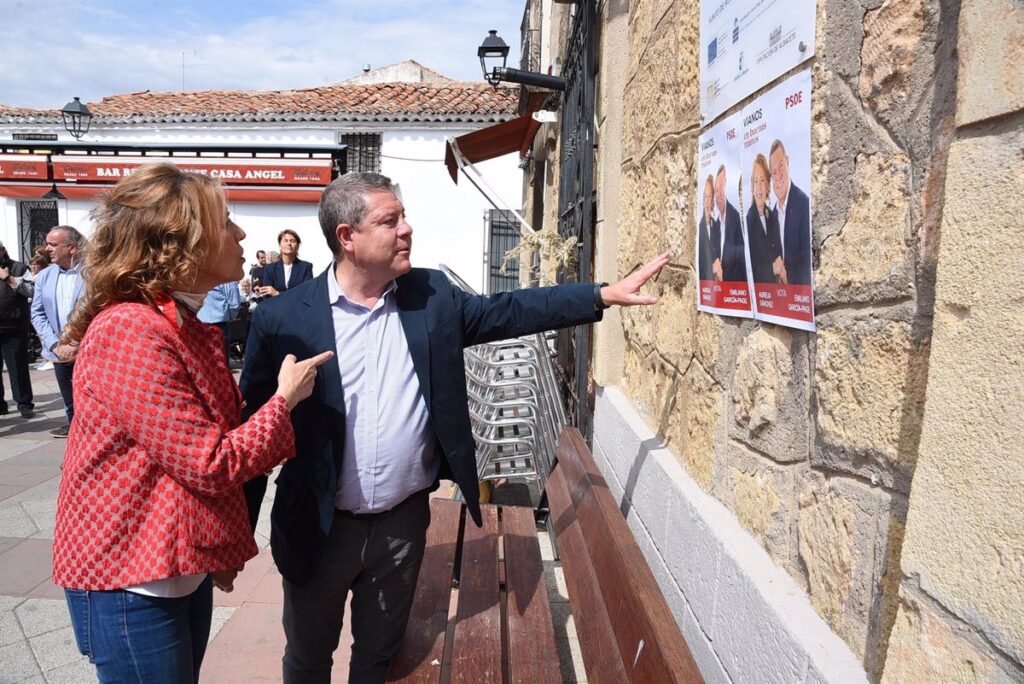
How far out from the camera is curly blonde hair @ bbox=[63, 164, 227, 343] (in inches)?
67.7

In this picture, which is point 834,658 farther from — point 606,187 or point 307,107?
point 307,107

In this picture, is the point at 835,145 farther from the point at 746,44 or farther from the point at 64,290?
the point at 64,290

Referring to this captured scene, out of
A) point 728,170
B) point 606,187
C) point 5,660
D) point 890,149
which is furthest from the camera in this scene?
point 606,187

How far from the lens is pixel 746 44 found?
5.95ft

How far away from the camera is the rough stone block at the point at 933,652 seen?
0.86 meters

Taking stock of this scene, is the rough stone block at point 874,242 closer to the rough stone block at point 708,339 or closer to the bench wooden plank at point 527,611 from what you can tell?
the rough stone block at point 708,339

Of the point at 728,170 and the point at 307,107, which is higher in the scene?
the point at 307,107

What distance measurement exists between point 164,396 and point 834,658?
138 centimetres

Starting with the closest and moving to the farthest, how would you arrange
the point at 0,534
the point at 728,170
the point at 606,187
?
1. the point at 728,170
2. the point at 606,187
3. the point at 0,534

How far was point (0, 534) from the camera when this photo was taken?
430cm

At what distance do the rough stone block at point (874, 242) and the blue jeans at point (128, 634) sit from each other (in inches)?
61.1

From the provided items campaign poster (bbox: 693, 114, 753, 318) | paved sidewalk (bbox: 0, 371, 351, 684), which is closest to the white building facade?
paved sidewalk (bbox: 0, 371, 351, 684)

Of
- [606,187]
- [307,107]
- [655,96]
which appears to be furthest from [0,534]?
[307,107]

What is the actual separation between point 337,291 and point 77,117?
19755 mm
